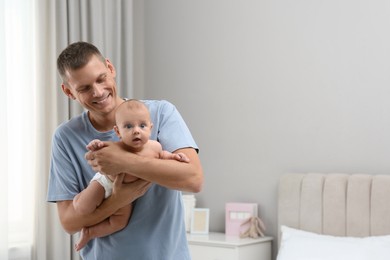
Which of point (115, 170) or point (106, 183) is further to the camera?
point (106, 183)

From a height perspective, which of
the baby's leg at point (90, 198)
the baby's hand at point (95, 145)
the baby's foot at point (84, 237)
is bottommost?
the baby's foot at point (84, 237)

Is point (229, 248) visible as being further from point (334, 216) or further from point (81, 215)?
point (81, 215)

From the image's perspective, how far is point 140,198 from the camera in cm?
180

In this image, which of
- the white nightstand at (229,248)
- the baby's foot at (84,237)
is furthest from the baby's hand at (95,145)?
the white nightstand at (229,248)

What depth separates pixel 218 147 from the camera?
4.21m

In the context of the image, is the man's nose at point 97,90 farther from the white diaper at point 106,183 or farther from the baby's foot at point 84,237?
the baby's foot at point 84,237

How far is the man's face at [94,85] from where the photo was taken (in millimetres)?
1776

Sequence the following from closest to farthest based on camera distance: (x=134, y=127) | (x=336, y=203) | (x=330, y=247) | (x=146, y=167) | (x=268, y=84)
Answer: (x=146, y=167) < (x=134, y=127) < (x=330, y=247) < (x=336, y=203) < (x=268, y=84)

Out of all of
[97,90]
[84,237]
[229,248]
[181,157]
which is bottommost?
[229,248]

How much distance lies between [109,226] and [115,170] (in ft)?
0.68

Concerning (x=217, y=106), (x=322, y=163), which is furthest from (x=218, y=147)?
(x=322, y=163)

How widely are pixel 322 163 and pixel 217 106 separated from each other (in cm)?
82

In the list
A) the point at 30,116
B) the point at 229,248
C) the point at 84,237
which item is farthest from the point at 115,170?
the point at 30,116

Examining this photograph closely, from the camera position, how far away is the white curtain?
12.0 ft
